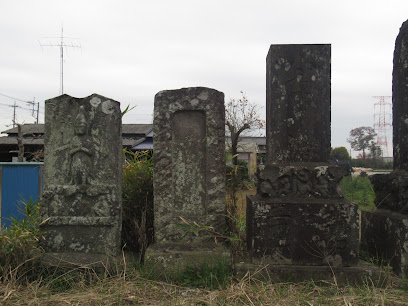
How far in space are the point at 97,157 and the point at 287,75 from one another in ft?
6.46

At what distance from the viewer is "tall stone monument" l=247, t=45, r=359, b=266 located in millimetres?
2951

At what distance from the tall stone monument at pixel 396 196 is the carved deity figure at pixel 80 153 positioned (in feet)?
9.24

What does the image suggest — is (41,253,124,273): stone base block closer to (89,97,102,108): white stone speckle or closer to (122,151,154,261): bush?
(122,151,154,261): bush

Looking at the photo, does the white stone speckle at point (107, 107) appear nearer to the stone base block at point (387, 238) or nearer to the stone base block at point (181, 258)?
the stone base block at point (181, 258)

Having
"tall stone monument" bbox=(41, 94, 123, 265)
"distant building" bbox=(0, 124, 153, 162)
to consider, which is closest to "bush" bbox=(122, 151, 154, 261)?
"tall stone monument" bbox=(41, 94, 123, 265)

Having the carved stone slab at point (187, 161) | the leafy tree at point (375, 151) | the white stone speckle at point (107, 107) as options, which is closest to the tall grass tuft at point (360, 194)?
the carved stone slab at point (187, 161)

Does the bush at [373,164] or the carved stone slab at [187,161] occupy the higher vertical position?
the carved stone slab at [187,161]

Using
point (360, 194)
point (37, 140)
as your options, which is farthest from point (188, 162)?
point (37, 140)

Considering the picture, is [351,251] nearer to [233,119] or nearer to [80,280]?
[80,280]

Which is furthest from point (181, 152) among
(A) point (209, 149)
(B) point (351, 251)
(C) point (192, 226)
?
(B) point (351, 251)

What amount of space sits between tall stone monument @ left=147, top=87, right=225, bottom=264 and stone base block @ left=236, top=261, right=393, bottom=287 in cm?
60

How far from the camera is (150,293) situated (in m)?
2.63

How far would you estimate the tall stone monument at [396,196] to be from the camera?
114 inches

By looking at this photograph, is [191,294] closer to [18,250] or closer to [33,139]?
[18,250]
